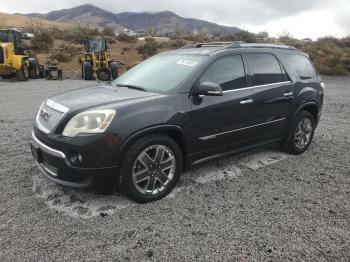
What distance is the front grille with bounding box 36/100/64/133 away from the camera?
3.59 meters

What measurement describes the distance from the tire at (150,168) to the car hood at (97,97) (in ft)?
1.77

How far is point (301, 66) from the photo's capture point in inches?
219

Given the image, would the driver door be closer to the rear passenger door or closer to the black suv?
the black suv

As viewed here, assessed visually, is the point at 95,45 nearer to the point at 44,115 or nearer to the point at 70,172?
the point at 44,115

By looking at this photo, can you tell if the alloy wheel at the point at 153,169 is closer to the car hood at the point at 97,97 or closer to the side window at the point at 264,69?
the car hood at the point at 97,97

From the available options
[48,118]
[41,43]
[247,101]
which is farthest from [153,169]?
[41,43]

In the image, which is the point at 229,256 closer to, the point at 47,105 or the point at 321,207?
the point at 321,207

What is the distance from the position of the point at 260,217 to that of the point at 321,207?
0.79 metres

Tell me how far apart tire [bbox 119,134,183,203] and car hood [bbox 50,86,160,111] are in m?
0.54

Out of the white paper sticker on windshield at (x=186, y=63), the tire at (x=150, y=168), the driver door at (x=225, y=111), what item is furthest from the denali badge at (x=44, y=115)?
the white paper sticker on windshield at (x=186, y=63)

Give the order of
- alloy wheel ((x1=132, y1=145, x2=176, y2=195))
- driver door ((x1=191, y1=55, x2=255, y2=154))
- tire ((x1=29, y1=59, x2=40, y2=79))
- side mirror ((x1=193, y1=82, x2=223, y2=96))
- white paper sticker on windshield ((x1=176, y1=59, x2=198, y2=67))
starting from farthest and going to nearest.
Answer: tire ((x1=29, y1=59, x2=40, y2=79)), white paper sticker on windshield ((x1=176, y1=59, x2=198, y2=67)), driver door ((x1=191, y1=55, x2=255, y2=154)), side mirror ((x1=193, y1=82, x2=223, y2=96)), alloy wheel ((x1=132, y1=145, x2=176, y2=195))

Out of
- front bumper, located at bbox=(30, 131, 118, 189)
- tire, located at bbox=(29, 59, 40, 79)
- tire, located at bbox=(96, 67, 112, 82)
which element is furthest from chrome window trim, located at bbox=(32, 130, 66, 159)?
tire, located at bbox=(29, 59, 40, 79)

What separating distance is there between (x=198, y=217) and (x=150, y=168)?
742 mm

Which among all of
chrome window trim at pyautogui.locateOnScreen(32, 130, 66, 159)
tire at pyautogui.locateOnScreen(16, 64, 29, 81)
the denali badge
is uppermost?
the denali badge
